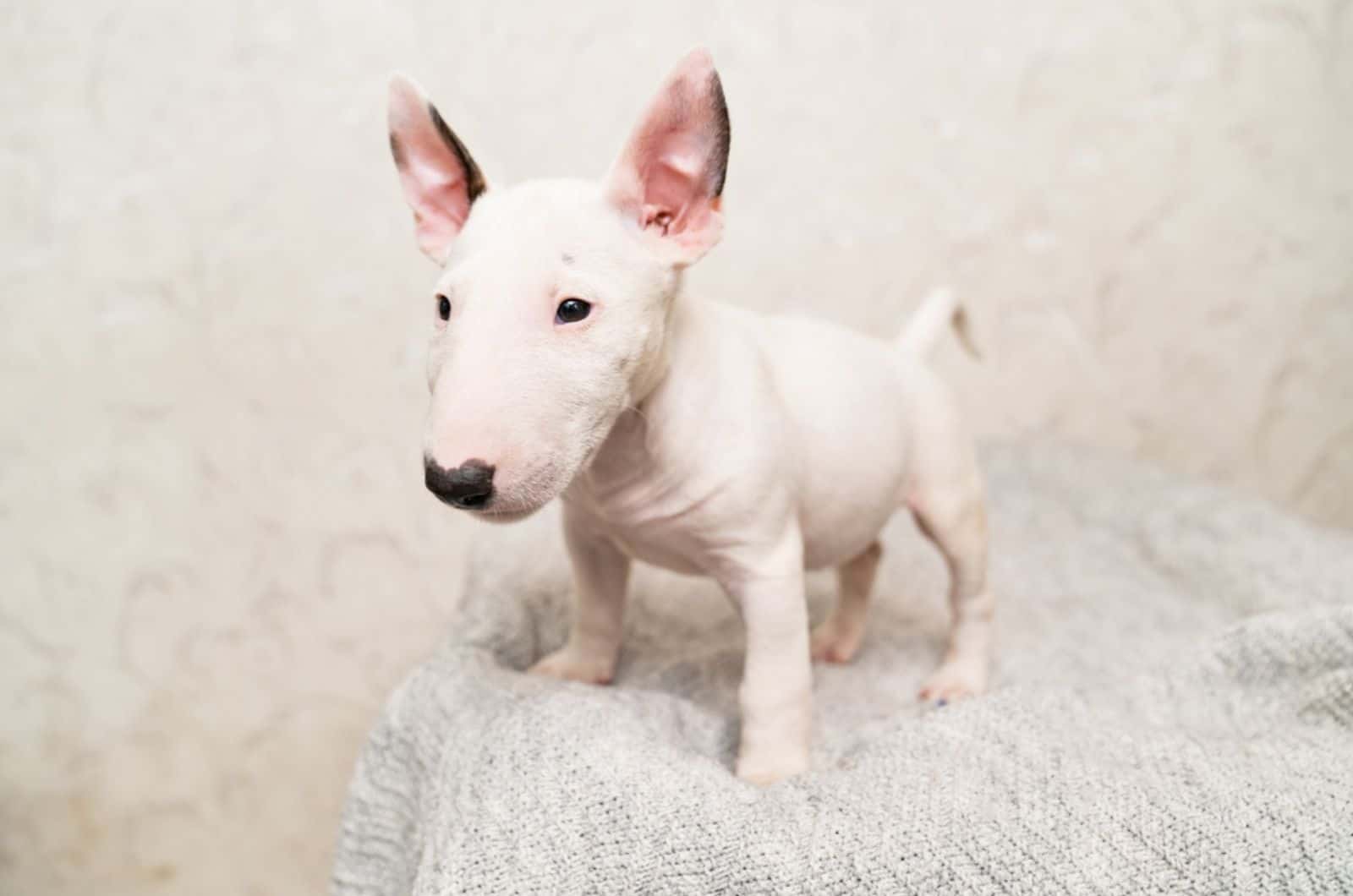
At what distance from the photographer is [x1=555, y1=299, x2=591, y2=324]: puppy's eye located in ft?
2.38

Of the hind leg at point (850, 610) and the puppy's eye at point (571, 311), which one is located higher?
the puppy's eye at point (571, 311)

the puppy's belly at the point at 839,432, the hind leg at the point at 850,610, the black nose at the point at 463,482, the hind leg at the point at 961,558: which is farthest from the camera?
the hind leg at the point at 850,610

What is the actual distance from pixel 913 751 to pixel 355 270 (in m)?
1.08

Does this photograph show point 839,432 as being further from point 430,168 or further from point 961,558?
point 430,168

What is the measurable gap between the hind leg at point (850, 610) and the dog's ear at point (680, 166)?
1.71 ft

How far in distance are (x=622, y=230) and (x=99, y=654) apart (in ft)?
4.16

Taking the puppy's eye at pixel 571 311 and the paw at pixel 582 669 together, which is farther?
the paw at pixel 582 669

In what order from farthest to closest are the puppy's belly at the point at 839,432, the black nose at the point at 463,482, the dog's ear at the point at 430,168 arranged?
the puppy's belly at the point at 839,432 → the dog's ear at the point at 430,168 → the black nose at the point at 463,482

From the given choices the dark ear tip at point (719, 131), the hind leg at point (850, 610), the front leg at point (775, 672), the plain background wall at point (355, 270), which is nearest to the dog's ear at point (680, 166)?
the dark ear tip at point (719, 131)

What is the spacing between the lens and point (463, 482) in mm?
655

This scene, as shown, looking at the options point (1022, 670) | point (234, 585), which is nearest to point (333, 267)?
point (234, 585)

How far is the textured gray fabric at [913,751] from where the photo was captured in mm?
671

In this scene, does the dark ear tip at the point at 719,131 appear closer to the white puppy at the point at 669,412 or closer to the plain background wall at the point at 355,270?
the white puppy at the point at 669,412

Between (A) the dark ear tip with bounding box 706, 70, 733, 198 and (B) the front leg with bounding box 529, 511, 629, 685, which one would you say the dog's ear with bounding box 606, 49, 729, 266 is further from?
(B) the front leg with bounding box 529, 511, 629, 685
